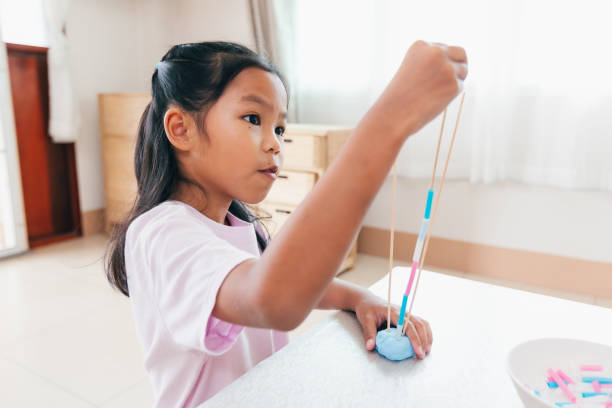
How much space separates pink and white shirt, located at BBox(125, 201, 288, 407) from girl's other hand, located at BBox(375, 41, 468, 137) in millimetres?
213

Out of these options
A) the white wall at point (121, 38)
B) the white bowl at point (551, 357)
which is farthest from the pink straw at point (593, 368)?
the white wall at point (121, 38)

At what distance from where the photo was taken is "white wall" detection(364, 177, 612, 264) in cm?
227

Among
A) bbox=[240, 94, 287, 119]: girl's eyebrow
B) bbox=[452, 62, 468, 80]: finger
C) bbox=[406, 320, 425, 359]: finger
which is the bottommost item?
bbox=[406, 320, 425, 359]: finger

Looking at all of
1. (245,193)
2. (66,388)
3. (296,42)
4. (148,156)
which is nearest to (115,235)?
(148,156)

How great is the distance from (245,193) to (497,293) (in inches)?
18.9

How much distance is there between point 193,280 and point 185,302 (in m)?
0.03

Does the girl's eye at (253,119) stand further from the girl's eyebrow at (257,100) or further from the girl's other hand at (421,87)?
the girl's other hand at (421,87)

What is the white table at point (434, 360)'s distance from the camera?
521 mm

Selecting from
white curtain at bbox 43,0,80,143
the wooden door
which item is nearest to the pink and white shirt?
white curtain at bbox 43,0,80,143

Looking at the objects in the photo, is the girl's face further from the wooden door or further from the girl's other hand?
the wooden door

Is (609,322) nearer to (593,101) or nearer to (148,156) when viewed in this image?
(148,156)

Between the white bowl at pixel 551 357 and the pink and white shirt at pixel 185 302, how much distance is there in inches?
12.6

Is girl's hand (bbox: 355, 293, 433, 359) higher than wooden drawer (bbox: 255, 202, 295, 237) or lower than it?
higher

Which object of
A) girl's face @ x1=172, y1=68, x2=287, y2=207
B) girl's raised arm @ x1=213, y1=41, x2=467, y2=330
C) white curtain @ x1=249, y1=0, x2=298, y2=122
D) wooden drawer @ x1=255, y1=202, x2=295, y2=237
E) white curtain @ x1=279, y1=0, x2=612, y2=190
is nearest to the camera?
girl's raised arm @ x1=213, y1=41, x2=467, y2=330
